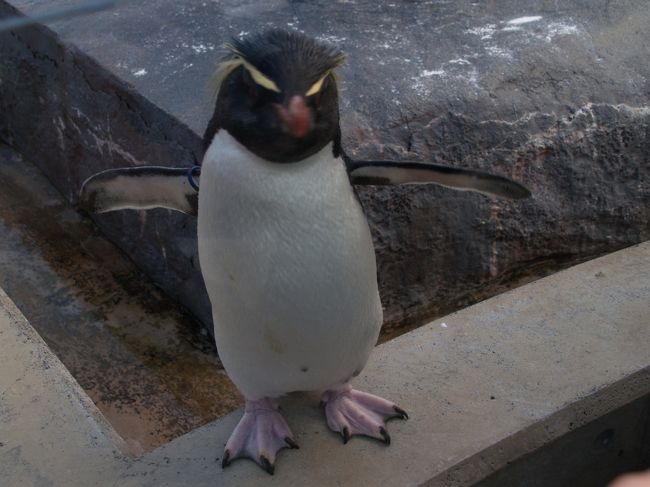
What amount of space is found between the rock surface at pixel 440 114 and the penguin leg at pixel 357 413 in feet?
2.41

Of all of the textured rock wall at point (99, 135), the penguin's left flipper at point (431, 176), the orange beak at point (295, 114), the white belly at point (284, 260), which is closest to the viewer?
the orange beak at point (295, 114)

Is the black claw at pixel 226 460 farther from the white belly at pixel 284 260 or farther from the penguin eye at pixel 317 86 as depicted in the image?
the penguin eye at pixel 317 86

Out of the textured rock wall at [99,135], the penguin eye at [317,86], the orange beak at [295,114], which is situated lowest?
the textured rock wall at [99,135]

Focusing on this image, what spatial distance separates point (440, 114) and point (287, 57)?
1.21m

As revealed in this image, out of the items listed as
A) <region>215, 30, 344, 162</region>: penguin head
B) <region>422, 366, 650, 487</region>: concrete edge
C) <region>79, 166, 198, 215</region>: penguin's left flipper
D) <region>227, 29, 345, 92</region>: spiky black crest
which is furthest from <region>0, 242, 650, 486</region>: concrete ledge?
<region>227, 29, 345, 92</region>: spiky black crest

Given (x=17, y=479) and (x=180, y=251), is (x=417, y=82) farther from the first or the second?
(x=17, y=479)

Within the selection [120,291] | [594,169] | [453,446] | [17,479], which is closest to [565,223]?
[594,169]

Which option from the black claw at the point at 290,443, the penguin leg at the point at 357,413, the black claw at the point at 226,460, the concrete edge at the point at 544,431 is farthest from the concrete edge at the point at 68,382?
the concrete edge at the point at 544,431

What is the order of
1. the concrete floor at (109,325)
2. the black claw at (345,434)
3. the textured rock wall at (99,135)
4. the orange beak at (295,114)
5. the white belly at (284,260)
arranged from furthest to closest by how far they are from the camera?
the textured rock wall at (99,135), the concrete floor at (109,325), the black claw at (345,434), the white belly at (284,260), the orange beak at (295,114)

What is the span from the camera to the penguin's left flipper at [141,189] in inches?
62.5

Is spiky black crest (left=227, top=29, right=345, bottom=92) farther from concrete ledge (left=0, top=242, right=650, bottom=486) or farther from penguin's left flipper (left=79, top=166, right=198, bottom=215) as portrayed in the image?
concrete ledge (left=0, top=242, right=650, bottom=486)

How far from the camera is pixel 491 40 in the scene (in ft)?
8.75

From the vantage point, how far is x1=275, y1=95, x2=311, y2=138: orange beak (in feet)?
3.94

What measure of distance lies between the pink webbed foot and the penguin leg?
0.33 ft
